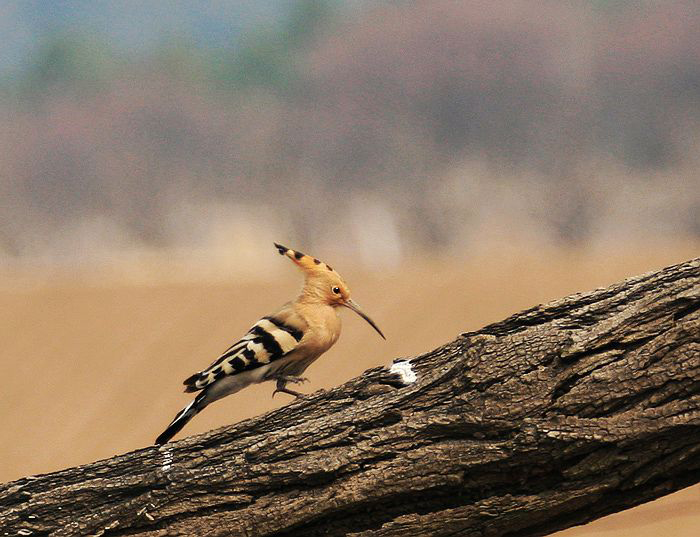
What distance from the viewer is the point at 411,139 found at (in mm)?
35344

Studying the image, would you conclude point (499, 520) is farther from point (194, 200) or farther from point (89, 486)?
point (194, 200)

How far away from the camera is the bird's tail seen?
4711 millimetres

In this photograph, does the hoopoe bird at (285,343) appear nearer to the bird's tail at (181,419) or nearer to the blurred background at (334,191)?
the bird's tail at (181,419)

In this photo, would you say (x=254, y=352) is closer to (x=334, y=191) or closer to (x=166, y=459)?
(x=166, y=459)

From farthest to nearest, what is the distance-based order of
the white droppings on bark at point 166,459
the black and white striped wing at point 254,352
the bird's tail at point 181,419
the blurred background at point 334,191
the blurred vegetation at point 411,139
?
1. the blurred vegetation at point 411,139
2. the blurred background at point 334,191
3. the black and white striped wing at point 254,352
4. the bird's tail at point 181,419
5. the white droppings on bark at point 166,459

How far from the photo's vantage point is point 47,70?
4803 centimetres

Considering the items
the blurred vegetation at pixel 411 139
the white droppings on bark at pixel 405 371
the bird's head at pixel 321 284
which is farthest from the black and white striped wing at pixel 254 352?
the blurred vegetation at pixel 411 139

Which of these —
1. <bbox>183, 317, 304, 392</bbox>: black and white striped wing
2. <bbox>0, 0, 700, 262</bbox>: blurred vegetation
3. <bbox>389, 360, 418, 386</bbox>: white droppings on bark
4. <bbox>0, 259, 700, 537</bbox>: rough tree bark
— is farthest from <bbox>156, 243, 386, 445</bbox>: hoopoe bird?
<bbox>0, 0, 700, 262</bbox>: blurred vegetation

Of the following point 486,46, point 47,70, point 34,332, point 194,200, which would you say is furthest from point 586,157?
point 47,70

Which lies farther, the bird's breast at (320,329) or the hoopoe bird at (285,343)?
the bird's breast at (320,329)

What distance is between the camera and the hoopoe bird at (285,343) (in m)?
5.07

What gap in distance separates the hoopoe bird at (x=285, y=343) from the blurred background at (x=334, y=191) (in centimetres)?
1188

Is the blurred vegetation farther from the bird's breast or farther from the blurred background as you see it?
the bird's breast

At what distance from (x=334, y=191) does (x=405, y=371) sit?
28.9 m
